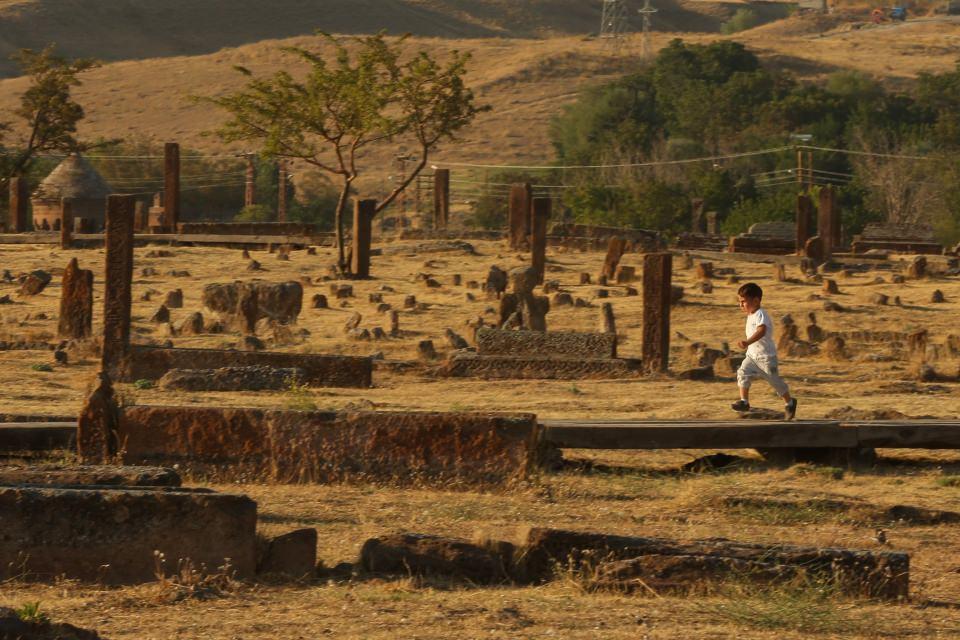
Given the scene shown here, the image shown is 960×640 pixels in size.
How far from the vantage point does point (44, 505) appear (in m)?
6.43

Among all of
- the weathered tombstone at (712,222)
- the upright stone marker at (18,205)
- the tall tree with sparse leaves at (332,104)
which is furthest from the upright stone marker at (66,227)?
the weathered tombstone at (712,222)

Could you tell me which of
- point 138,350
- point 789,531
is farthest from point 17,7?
point 789,531

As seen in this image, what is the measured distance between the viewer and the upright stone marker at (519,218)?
28103mm

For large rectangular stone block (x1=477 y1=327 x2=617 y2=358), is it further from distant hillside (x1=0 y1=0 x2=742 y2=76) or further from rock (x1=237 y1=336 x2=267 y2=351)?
distant hillside (x1=0 y1=0 x2=742 y2=76)

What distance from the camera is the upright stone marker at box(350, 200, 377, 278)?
23.3 metres

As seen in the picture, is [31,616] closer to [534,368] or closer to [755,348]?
[755,348]

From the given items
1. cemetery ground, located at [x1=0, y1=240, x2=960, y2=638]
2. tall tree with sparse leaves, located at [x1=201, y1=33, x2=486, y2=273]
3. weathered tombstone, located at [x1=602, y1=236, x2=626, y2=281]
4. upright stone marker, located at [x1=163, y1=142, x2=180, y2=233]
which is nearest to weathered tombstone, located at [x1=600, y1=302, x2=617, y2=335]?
cemetery ground, located at [x1=0, y1=240, x2=960, y2=638]

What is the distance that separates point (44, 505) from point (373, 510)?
6.64 feet

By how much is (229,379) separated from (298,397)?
5.63 feet

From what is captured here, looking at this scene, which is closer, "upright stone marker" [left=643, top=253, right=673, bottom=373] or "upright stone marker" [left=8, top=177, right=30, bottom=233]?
"upright stone marker" [left=643, top=253, right=673, bottom=373]

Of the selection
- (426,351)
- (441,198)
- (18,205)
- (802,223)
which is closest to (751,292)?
(426,351)

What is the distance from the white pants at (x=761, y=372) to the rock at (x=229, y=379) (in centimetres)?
360

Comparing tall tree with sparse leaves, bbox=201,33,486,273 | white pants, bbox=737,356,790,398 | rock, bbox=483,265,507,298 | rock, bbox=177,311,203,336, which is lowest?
rock, bbox=177,311,203,336

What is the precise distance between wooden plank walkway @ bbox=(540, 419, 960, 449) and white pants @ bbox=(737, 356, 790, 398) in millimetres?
557
